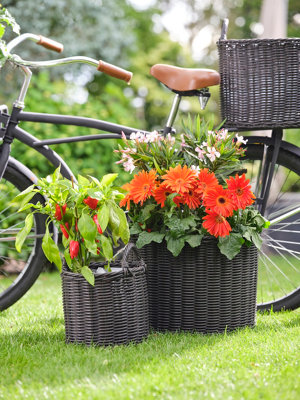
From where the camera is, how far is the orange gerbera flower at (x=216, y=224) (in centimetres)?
232

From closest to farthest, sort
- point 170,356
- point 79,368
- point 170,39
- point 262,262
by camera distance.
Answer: point 79,368 < point 170,356 < point 262,262 < point 170,39

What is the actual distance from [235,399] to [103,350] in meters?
0.67

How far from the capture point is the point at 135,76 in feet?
29.3

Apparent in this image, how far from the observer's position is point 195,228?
2414 mm

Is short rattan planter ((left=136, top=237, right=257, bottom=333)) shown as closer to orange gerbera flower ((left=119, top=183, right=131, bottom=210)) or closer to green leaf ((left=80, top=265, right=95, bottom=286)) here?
orange gerbera flower ((left=119, top=183, right=131, bottom=210))

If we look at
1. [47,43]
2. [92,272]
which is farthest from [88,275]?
[47,43]

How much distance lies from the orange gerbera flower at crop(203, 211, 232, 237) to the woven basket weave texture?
33cm

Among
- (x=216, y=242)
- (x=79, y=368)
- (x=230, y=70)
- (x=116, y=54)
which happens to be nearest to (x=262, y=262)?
(x=216, y=242)

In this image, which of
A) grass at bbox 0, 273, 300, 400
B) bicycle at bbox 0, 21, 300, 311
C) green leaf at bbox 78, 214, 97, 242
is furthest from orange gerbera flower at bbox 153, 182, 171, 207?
grass at bbox 0, 273, 300, 400

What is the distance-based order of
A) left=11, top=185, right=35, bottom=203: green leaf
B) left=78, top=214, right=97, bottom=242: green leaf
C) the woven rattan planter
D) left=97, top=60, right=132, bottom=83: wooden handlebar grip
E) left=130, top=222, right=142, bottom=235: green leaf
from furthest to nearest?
left=97, top=60, right=132, bottom=83: wooden handlebar grip, the woven rattan planter, left=130, top=222, right=142, bottom=235: green leaf, left=11, top=185, right=35, bottom=203: green leaf, left=78, top=214, right=97, bottom=242: green leaf

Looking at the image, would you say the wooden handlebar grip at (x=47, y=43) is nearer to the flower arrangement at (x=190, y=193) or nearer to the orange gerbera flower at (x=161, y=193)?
the flower arrangement at (x=190, y=193)

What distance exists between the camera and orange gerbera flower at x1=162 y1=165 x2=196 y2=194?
230 centimetres

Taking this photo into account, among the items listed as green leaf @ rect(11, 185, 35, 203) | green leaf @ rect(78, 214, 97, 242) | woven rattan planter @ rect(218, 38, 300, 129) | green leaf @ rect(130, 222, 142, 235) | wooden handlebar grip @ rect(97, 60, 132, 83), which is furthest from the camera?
wooden handlebar grip @ rect(97, 60, 132, 83)

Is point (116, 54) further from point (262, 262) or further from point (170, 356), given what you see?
point (170, 356)
